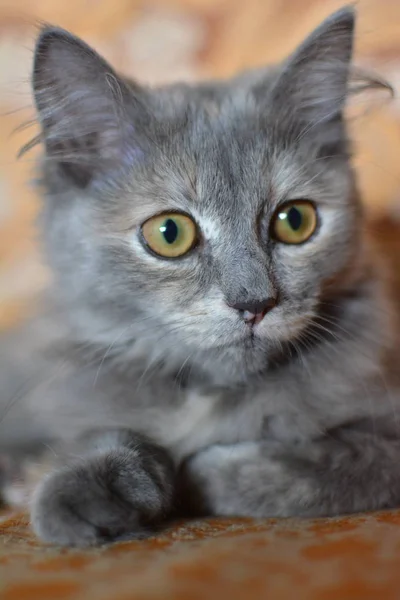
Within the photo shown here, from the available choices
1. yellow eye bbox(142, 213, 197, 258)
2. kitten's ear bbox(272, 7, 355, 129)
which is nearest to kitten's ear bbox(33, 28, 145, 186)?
yellow eye bbox(142, 213, 197, 258)

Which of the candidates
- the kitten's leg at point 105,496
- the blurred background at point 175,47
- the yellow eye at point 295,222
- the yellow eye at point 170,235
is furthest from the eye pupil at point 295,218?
the blurred background at point 175,47

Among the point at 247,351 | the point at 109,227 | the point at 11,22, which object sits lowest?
the point at 247,351

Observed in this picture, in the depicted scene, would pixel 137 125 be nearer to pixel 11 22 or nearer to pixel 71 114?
pixel 71 114

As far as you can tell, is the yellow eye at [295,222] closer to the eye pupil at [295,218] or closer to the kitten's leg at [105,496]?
the eye pupil at [295,218]

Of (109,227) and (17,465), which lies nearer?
(109,227)

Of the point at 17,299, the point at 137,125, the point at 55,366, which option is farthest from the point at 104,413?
the point at 17,299

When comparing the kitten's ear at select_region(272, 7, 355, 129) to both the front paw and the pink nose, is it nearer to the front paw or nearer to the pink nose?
the pink nose
